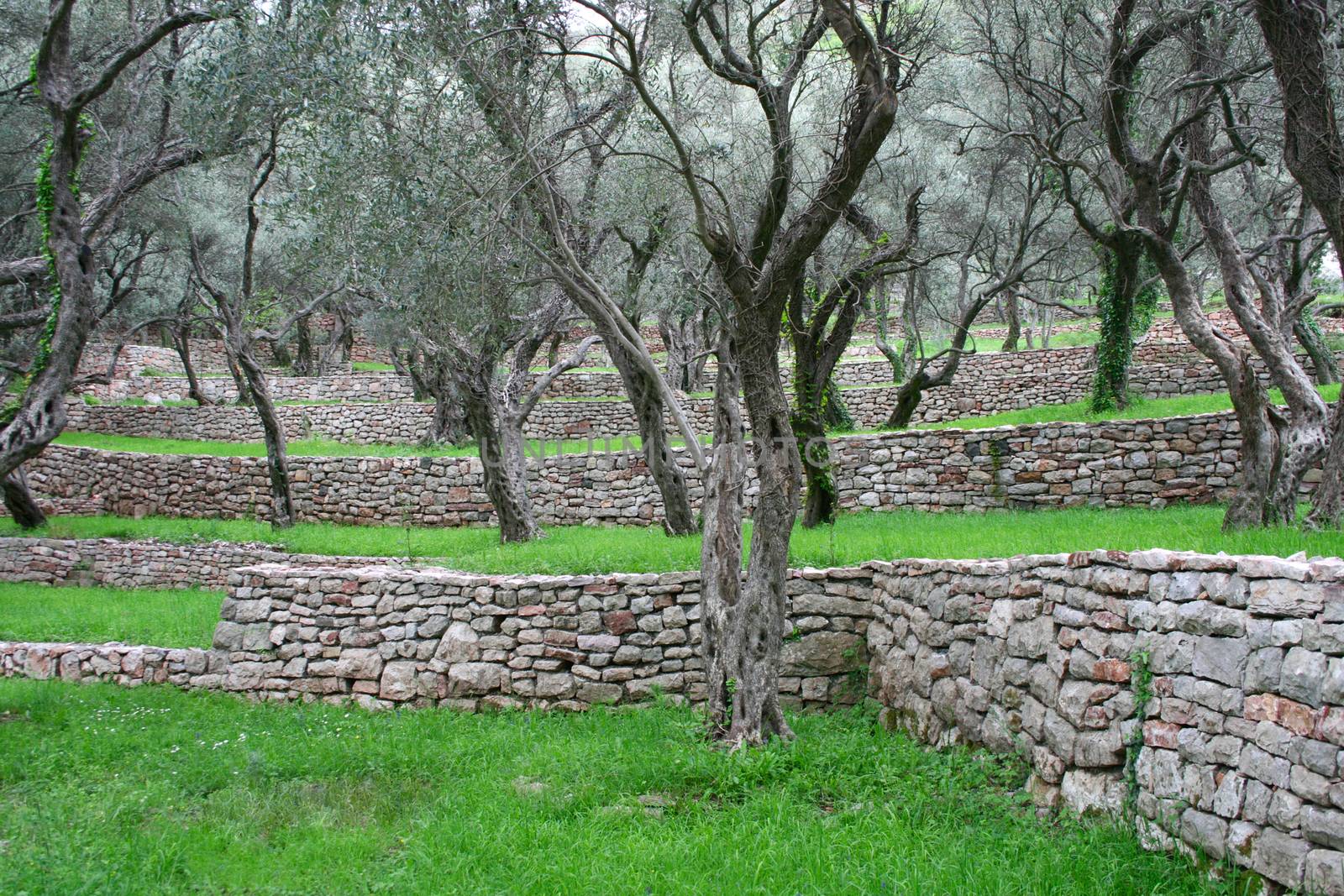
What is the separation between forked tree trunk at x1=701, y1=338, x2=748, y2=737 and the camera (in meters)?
6.57

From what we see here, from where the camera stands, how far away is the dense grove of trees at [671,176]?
6836 mm

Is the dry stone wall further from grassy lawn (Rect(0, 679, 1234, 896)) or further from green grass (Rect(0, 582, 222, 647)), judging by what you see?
grassy lawn (Rect(0, 679, 1234, 896))

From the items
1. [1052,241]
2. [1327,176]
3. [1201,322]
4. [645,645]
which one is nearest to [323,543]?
[645,645]

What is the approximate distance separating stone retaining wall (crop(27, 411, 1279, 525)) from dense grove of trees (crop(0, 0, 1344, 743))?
1768mm

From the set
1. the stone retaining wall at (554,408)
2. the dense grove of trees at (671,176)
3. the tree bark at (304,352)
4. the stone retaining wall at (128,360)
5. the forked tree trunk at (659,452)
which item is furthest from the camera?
the tree bark at (304,352)

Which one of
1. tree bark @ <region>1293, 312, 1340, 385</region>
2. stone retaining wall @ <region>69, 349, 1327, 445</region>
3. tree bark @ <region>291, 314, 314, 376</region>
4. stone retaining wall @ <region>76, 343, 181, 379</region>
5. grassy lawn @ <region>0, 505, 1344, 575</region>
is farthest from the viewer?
tree bark @ <region>291, 314, 314, 376</region>

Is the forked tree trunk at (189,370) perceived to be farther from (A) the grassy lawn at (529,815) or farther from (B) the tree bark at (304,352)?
(A) the grassy lawn at (529,815)

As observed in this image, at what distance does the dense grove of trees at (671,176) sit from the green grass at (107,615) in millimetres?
2453

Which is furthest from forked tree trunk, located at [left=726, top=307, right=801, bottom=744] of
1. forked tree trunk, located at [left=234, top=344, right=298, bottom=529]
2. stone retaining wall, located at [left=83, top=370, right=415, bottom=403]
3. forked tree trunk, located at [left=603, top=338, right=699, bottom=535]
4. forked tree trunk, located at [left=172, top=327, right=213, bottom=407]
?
forked tree trunk, located at [left=172, top=327, right=213, bottom=407]

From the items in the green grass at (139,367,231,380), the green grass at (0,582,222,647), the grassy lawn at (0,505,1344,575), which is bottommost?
the green grass at (0,582,222,647)

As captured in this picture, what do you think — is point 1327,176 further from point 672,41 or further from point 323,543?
point 323,543

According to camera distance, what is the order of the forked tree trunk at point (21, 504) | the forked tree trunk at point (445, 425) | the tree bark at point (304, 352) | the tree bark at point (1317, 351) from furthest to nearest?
the tree bark at point (304, 352)
the forked tree trunk at point (445, 425)
the forked tree trunk at point (21, 504)
the tree bark at point (1317, 351)

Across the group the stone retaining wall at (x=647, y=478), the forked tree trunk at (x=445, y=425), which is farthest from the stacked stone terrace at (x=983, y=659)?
the forked tree trunk at (x=445, y=425)

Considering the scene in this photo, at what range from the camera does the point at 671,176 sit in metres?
10.1
